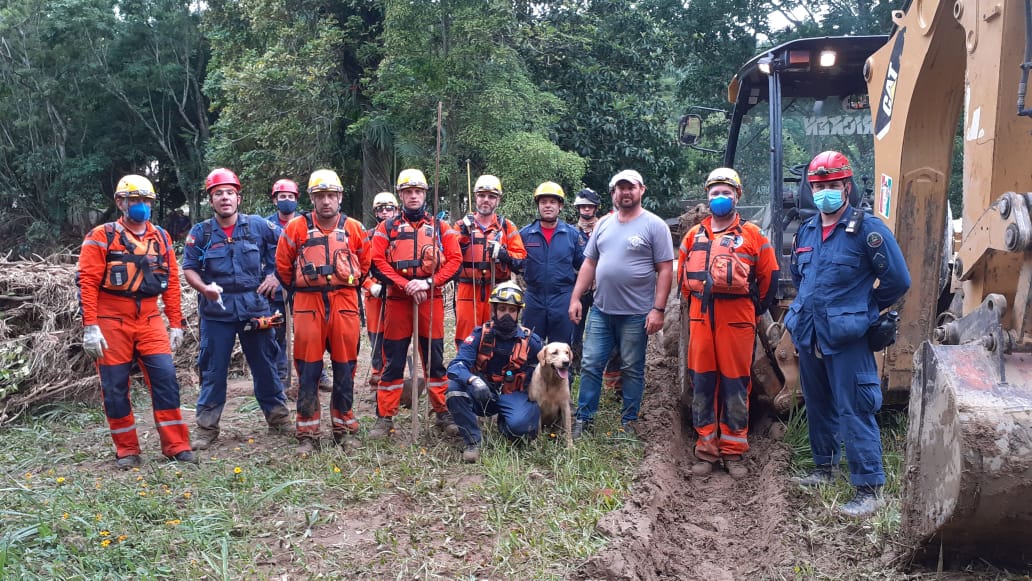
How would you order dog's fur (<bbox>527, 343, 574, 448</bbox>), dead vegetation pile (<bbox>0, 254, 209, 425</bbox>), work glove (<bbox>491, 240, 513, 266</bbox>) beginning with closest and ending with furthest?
dog's fur (<bbox>527, 343, 574, 448</bbox>) < work glove (<bbox>491, 240, 513, 266</bbox>) < dead vegetation pile (<bbox>0, 254, 209, 425</bbox>)

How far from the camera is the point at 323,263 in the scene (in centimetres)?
609

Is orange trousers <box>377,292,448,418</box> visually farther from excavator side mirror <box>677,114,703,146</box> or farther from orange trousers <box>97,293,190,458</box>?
excavator side mirror <box>677,114,703,146</box>

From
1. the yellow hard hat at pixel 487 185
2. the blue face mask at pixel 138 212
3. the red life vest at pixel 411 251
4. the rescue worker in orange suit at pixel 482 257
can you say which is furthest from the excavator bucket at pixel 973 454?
the blue face mask at pixel 138 212

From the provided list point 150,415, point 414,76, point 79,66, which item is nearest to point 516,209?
point 414,76

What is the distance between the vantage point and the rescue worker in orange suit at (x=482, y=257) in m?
7.21

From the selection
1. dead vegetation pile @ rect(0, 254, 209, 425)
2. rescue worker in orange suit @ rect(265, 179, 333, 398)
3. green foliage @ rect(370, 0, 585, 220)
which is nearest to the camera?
dead vegetation pile @ rect(0, 254, 209, 425)

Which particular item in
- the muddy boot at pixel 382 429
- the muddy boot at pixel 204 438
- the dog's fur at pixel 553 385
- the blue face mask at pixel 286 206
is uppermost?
the blue face mask at pixel 286 206

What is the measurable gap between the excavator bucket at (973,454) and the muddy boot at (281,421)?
194 inches

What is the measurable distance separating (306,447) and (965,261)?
4.61 m

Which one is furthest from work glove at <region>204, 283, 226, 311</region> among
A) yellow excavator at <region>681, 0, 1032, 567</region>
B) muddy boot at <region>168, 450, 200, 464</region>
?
A: yellow excavator at <region>681, 0, 1032, 567</region>

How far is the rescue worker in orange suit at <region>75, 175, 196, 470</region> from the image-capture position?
5809 millimetres

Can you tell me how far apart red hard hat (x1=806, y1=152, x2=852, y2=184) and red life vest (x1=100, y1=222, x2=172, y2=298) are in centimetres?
463

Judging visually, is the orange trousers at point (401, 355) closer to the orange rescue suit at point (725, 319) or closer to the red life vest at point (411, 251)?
the red life vest at point (411, 251)

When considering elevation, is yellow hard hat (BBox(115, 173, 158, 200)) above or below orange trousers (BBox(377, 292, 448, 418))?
above
